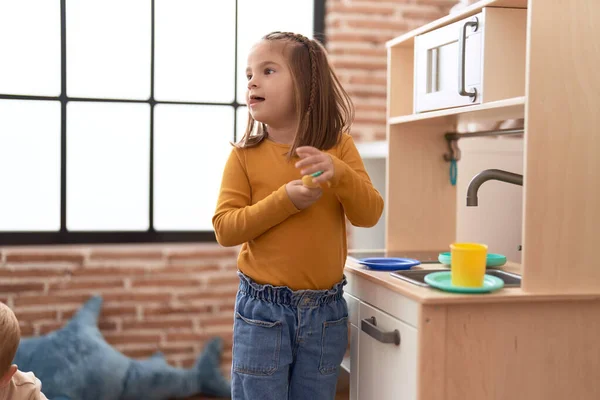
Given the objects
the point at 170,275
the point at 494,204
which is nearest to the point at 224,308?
the point at 170,275

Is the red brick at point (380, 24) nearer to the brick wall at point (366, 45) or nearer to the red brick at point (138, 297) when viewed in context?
the brick wall at point (366, 45)

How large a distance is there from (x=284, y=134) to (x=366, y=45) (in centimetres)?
170

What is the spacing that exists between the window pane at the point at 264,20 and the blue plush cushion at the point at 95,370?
1.22 metres

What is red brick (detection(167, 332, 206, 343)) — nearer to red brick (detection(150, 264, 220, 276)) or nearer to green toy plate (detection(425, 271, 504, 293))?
red brick (detection(150, 264, 220, 276))

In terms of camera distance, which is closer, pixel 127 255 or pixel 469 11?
pixel 469 11

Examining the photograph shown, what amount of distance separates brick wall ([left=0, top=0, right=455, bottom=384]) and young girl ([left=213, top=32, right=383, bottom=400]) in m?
1.47

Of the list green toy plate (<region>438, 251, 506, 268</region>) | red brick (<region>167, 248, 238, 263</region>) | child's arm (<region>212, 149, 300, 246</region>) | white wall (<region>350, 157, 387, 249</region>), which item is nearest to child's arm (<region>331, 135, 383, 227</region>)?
child's arm (<region>212, 149, 300, 246</region>)

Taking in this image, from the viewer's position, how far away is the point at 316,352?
163 centimetres

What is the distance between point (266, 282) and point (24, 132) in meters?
1.90

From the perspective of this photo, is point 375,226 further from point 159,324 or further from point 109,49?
point 109,49

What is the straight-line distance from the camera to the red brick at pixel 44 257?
116 inches

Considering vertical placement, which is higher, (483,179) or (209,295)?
(483,179)

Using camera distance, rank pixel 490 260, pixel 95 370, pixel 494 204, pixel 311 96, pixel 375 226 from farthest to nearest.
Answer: pixel 375 226, pixel 95 370, pixel 494 204, pixel 490 260, pixel 311 96

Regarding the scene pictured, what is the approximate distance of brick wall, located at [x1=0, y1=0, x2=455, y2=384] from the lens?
2.98 metres
